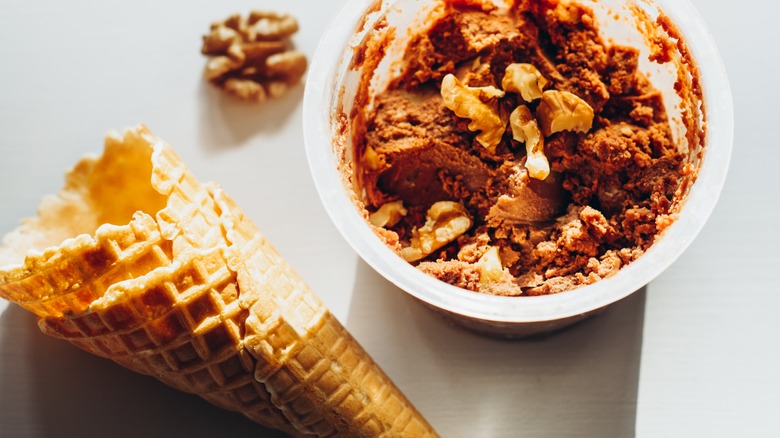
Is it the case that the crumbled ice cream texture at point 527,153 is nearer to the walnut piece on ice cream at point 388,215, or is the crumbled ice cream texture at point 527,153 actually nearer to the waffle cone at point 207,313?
the walnut piece on ice cream at point 388,215

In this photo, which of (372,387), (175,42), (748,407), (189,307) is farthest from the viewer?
(175,42)

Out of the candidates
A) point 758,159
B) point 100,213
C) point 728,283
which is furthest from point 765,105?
point 100,213

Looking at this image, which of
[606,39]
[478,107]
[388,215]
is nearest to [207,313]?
[388,215]

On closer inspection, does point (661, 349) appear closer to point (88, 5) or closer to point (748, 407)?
point (748, 407)

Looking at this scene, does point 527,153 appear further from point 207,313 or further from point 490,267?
point 207,313

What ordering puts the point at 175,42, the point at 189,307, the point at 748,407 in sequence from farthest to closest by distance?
the point at 175,42 < the point at 748,407 < the point at 189,307

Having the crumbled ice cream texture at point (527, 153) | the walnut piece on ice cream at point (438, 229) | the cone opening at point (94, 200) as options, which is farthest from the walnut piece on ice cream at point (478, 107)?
the cone opening at point (94, 200)
